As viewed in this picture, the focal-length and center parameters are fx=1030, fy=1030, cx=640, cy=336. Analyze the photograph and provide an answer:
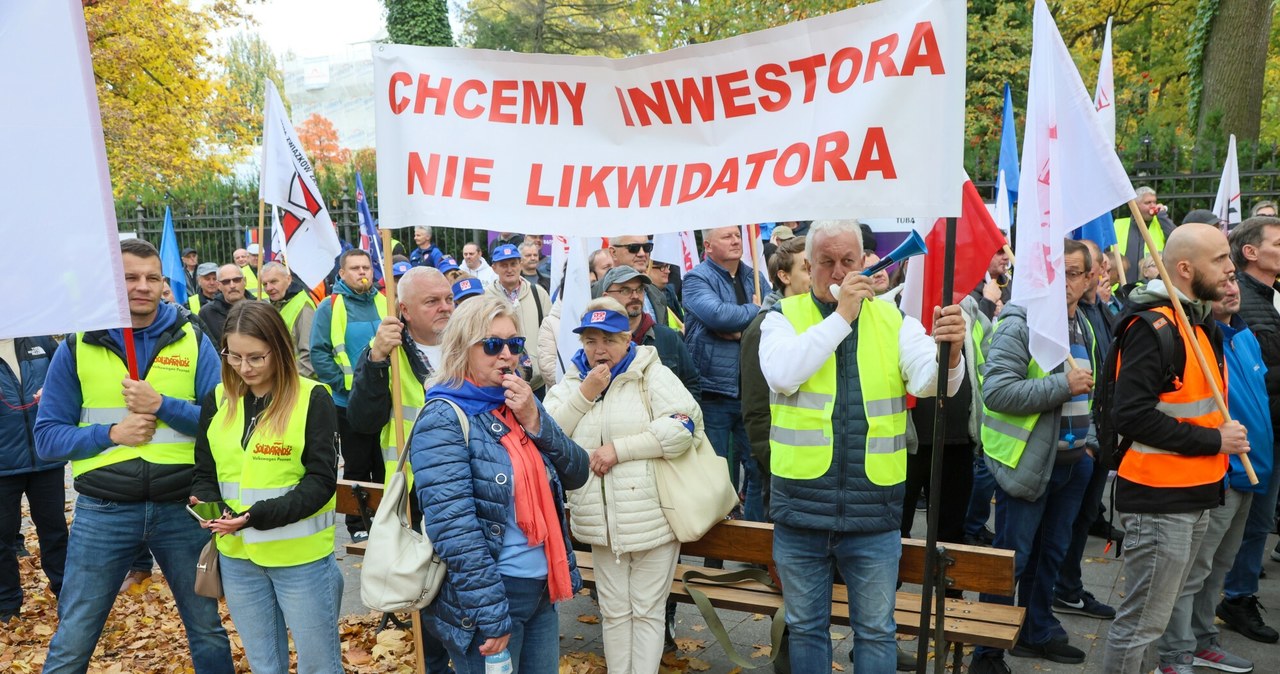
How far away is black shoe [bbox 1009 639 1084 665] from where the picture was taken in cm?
520

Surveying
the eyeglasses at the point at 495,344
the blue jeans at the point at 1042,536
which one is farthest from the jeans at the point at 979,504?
the eyeglasses at the point at 495,344

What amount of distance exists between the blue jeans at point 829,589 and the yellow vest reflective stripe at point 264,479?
1899 mm

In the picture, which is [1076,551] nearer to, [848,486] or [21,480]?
[848,486]

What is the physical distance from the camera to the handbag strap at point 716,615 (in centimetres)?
463

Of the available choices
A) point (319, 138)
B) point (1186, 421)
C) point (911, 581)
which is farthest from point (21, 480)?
point (319, 138)

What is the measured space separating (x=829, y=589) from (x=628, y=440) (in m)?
1.05

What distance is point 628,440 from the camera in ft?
14.8

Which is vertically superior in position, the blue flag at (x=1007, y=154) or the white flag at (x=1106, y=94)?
the white flag at (x=1106, y=94)

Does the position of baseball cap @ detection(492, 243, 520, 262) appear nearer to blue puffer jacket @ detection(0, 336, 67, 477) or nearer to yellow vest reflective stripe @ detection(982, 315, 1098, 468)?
blue puffer jacket @ detection(0, 336, 67, 477)

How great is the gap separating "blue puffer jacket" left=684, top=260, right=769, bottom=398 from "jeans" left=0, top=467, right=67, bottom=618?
13.8ft

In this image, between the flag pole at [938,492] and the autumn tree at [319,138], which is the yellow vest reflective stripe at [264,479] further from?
the autumn tree at [319,138]

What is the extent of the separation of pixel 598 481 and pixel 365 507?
1708 millimetres

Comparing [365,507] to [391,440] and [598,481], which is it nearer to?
[391,440]

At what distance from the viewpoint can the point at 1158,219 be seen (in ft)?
33.3
